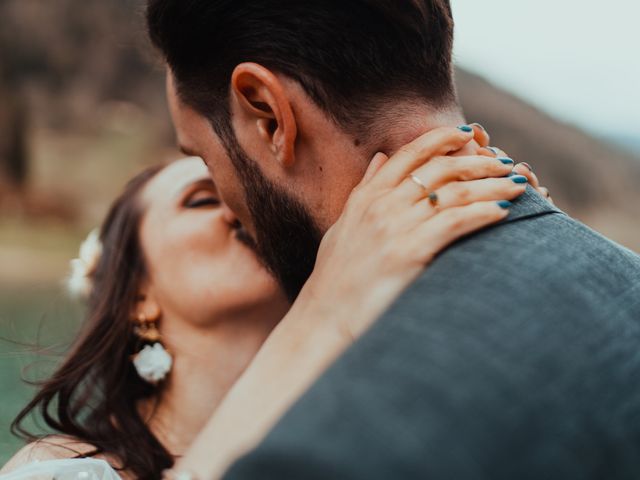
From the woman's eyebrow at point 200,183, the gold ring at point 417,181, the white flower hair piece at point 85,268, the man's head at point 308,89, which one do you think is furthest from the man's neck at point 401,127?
the white flower hair piece at point 85,268

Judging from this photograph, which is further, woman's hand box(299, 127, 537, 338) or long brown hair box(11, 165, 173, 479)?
long brown hair box(11, 165, 173, 479)

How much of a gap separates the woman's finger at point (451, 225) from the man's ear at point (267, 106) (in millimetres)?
405

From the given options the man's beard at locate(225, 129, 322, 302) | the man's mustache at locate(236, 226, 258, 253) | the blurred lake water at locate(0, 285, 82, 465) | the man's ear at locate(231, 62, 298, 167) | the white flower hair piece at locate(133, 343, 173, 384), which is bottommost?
the blurred lake water at locate(0, 285, 82, 465)

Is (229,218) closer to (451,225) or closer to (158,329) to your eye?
(158,329)

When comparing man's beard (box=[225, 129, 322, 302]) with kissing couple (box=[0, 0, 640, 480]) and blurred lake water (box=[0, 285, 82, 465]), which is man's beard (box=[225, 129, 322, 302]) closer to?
kissing couple (box=[0, 0, 640, 480])

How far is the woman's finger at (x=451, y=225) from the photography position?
1420 millimetres

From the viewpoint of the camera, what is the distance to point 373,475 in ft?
3.21

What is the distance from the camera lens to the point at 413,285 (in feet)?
4.33

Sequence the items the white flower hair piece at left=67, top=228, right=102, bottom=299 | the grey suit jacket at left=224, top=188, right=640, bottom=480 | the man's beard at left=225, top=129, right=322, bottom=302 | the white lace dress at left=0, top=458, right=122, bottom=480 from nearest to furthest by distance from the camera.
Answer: the grey suit jacket at left=224, top=188, right=640, bottom=480 → the man's beard at left=225, top=129, right=322, bottom=302 → the white lace dress at left=0, top=458, right=122, bottom=480 → the white flower hair piece at left=67, top=228, right=102, bottom=299

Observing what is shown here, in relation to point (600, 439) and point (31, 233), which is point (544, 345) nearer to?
point (600, 439)

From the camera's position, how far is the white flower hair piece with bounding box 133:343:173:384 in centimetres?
284

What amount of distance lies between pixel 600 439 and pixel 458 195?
500 mm

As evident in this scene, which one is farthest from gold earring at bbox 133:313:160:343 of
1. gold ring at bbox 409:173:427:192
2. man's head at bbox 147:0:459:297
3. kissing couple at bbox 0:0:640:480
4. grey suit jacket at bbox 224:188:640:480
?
grey suit jacket at bbox 224:188:640:480

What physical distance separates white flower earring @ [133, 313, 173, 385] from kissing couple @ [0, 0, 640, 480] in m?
0.17
